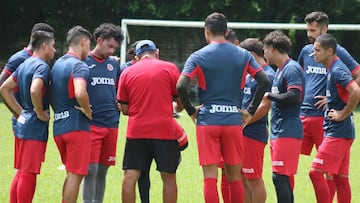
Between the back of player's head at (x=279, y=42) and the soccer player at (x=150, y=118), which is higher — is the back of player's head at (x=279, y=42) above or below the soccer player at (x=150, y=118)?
above

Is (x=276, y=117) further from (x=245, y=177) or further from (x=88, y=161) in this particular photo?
(x=88, y=161)

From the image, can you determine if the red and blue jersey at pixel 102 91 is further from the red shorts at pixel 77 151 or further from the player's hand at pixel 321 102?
the player's hand at pixel 321 102

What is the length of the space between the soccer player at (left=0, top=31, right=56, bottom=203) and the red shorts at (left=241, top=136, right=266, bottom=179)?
2351 millimetres

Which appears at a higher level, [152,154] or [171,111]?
[171,111]

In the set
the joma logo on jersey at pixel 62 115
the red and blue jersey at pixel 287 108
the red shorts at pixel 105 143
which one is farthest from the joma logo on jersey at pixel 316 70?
the joma logo on jersey at pixel 62 115

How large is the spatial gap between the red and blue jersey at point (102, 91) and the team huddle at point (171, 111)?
0.04 feet

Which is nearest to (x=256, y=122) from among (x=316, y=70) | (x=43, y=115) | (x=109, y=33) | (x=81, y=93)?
(x=316, y=70)

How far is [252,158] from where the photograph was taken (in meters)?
8.96

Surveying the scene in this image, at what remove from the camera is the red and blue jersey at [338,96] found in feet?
28.8

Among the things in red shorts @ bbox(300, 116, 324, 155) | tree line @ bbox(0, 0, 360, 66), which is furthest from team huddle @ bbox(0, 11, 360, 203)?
tree line @ bbox(0, 0, 360, 66)

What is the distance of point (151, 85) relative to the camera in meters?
8.44

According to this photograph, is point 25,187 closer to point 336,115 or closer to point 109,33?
point 109,33

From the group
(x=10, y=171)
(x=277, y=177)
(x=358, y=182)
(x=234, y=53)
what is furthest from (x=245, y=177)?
(x=10, y=171)

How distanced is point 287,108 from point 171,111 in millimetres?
1370
